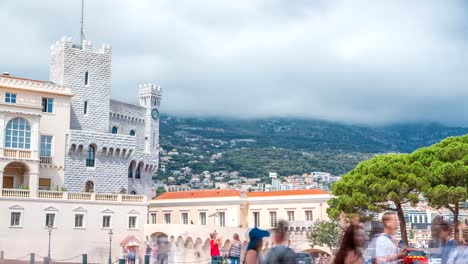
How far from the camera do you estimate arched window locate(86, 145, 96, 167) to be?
49.2m

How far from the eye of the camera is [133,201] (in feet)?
153

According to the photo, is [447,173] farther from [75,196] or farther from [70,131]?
[70,131]

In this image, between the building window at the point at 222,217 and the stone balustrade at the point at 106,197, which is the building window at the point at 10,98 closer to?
the stone balustrade at the point at 106,197

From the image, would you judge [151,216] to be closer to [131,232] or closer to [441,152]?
[131,232]

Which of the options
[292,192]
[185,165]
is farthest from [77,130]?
[185,165]

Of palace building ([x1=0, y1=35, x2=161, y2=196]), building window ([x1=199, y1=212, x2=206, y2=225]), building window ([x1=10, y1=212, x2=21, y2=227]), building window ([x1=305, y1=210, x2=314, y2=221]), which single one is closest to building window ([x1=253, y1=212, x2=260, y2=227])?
building window ([x1=305, y1=210, x2=314, y2=221])

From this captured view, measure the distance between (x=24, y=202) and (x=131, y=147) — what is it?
36.3ft

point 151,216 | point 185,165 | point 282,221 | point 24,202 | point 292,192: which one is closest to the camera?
point 282,221

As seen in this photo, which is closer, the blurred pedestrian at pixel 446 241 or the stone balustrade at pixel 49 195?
the blurred pedestrian at pixel 446 241

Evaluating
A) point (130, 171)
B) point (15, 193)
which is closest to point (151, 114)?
point (130, 171)

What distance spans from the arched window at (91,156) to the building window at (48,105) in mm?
4125

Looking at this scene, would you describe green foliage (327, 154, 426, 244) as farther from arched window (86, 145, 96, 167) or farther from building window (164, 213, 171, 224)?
building window (164, 213, 171, 224)

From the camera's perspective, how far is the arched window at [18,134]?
1679 inches

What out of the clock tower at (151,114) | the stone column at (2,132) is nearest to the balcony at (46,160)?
the stone column at (2,132)
